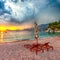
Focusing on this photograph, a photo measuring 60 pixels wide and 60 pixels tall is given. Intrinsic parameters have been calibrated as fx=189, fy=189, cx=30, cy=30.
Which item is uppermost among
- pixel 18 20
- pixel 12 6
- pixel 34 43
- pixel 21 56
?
pixel 12 6

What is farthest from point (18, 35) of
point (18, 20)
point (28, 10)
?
point (28, 10)

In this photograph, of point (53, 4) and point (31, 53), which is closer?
point (31, 53)

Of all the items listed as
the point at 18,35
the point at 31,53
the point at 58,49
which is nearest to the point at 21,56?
the point at 31,53

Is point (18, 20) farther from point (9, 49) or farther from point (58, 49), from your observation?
point (58, 49)

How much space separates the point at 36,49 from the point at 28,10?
55 cm

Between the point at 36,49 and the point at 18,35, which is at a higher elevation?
the point at 18,35

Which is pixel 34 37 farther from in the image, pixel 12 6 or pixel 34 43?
pixel 12 6

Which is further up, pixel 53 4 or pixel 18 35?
pixel 53 4

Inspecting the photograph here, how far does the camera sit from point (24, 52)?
248 cm

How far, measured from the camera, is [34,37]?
8.50 ft

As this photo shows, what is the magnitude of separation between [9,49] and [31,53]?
0.31 metres

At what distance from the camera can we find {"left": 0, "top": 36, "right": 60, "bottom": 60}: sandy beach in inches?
94.5

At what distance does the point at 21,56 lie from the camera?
2434 mm

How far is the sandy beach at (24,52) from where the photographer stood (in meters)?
2.40
